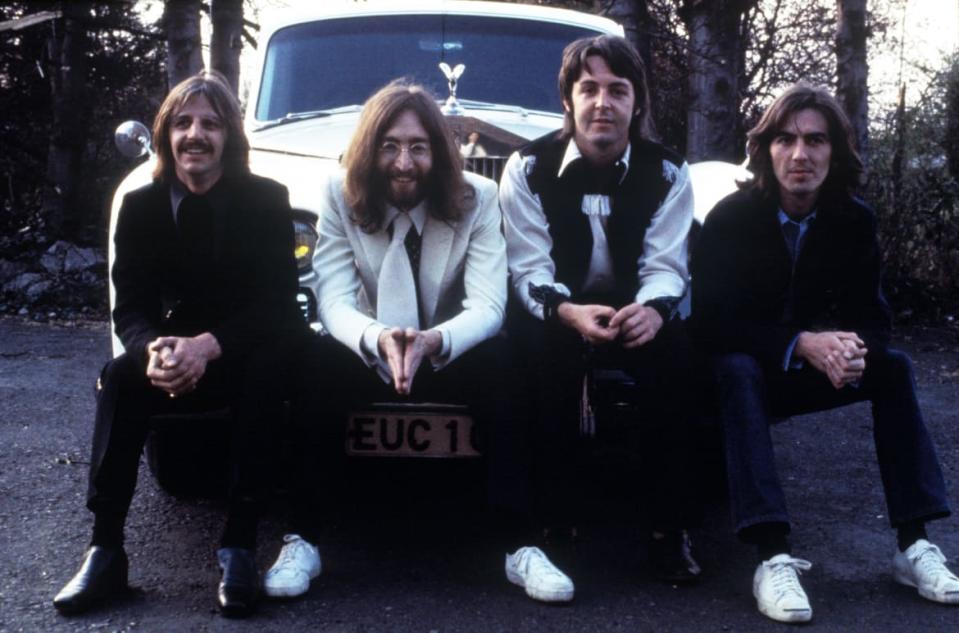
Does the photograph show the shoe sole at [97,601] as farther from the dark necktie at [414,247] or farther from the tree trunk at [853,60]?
the tree trunk at [853,60]

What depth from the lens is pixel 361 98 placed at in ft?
17.5

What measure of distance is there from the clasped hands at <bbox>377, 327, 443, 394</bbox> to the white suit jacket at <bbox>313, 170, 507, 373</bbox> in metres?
0.26

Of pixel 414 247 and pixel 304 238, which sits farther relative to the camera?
pixel 304 238

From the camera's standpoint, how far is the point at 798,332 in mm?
3477

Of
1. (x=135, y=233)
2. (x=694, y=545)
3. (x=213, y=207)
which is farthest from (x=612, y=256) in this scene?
(x=135, y=233)

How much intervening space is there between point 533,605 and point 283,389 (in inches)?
39.8

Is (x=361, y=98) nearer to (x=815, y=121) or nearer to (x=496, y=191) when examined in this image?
(x=496, y=191)

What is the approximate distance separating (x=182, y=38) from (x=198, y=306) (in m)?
7.40

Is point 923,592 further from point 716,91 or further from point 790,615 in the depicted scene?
point 716,91

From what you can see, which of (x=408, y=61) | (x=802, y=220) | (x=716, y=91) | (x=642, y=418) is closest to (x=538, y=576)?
(x=642, y=418)

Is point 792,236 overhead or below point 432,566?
overhead

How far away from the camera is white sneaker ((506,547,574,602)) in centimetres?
319

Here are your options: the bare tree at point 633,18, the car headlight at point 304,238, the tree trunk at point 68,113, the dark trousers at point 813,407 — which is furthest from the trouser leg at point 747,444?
the tree trunk at point 68,113

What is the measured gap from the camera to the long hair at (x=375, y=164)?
354cm
